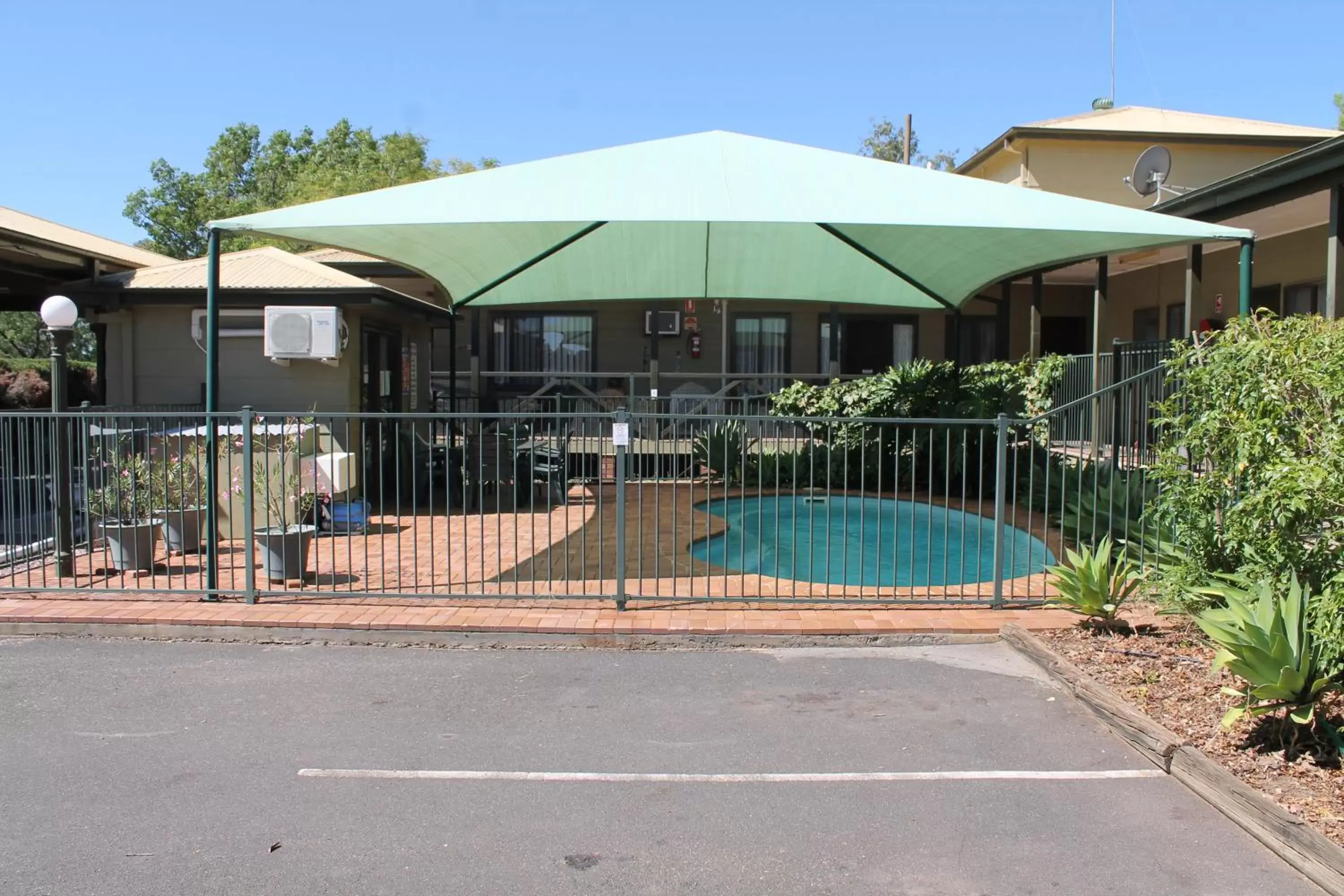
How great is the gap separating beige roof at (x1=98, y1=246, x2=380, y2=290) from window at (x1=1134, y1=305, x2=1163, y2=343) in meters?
14.6

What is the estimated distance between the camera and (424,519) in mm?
11484

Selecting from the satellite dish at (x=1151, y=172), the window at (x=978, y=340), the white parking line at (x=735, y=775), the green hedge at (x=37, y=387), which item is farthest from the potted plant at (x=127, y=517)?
the window at (x=978, y=340)

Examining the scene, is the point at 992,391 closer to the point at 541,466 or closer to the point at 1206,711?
the point at 541,466

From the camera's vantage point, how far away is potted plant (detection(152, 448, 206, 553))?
870cm

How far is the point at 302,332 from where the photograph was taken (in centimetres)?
1138

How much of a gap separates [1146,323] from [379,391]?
14724 millimetres

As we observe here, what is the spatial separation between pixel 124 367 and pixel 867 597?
9937 mm

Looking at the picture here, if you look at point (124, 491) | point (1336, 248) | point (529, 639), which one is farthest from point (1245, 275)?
point (124, 491)

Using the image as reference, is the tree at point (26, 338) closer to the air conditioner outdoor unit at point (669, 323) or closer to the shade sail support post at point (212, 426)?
the air conditioner outdoor unit at point (669, 323)

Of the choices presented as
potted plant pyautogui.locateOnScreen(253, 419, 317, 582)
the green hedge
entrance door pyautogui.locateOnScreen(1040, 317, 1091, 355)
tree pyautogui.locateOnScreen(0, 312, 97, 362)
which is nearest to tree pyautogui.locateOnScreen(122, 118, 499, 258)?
tree pyautogui.locateOnScreen(0, 312, 97, 362)

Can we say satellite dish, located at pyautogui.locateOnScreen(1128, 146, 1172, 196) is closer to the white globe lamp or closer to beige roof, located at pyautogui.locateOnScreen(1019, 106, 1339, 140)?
beige roof, located at pyautogui.locateOnScreen(1019, 106, 1339, 140)

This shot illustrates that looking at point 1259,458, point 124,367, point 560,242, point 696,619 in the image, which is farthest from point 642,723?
point 124,367

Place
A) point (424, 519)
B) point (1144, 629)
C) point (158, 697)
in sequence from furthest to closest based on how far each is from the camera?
point (424, 519)
point (1144, 629)
point (158, 697)

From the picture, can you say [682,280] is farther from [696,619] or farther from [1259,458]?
[1259,458]
